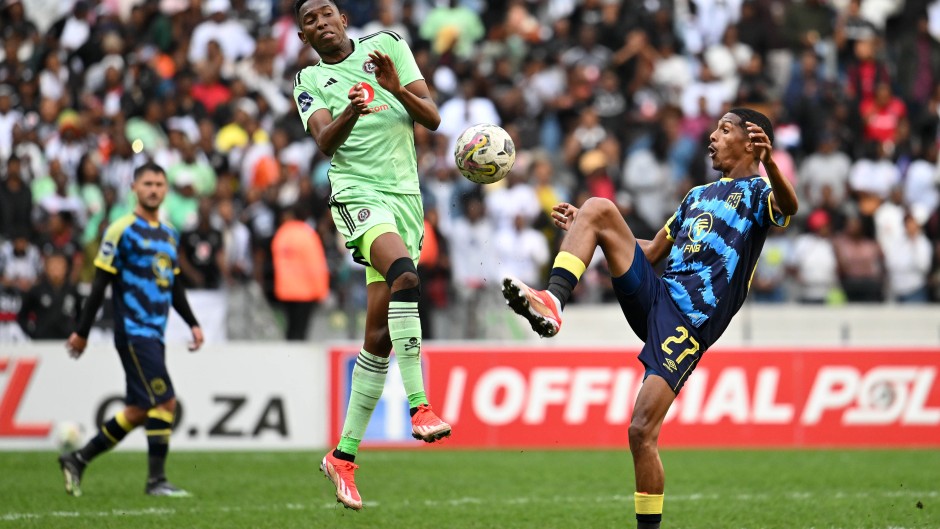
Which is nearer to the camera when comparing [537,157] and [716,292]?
[716,292]

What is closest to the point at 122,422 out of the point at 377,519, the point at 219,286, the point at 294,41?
the point at 377,519

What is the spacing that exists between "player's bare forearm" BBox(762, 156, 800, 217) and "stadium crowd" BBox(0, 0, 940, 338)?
8874 millimetres

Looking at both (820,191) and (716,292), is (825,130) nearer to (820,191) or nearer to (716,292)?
(820,191)

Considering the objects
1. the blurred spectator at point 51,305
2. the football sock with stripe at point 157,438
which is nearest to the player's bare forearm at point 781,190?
the football sock with stripe at point 157,438

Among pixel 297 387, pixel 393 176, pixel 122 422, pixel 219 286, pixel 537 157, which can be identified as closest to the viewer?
pixel 393 176

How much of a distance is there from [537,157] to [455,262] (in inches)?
103

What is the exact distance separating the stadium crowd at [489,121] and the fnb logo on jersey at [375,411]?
4.09ft

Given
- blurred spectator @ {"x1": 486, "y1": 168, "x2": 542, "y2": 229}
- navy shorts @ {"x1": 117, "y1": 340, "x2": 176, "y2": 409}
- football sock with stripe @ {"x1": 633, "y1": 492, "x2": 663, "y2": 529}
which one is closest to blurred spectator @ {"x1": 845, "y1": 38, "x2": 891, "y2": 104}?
blurred spectator @ {"x1": 486, "y1": 168, "x2": 542, "y2": 229}

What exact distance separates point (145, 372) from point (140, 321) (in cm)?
40

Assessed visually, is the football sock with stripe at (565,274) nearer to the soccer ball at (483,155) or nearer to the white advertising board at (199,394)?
the soccer ball at (483,155)

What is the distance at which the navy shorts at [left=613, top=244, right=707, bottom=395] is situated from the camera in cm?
753

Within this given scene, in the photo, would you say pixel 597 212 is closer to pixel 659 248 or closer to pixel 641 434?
pixel 659 248

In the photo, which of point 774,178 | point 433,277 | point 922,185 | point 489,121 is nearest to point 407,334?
point 774,178

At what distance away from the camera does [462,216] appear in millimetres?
17312
